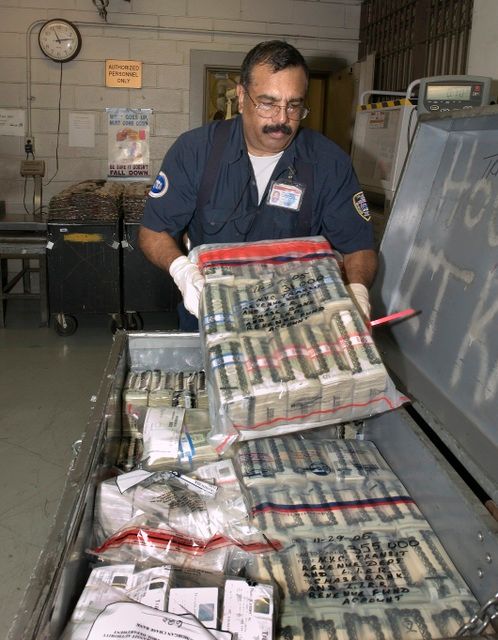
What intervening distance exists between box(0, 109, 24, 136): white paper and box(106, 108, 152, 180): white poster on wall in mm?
723

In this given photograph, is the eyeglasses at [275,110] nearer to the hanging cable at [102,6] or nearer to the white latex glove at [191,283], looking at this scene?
the white latex glove at [191,283]

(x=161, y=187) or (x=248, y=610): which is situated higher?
(x=161, y=187)

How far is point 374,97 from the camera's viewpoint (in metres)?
4.88

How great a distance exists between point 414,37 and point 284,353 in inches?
146

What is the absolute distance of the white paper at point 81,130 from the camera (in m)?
4.94

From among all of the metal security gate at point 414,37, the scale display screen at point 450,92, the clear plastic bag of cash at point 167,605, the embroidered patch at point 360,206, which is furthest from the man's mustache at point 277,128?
the metal security gate at point 414,37

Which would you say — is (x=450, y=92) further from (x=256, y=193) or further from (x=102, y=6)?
(x=102, y=6)

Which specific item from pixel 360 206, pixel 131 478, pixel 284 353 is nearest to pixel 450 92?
pixel 360 206

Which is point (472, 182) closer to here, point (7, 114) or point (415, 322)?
point (415, 322)

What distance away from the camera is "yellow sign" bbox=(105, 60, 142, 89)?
16.0 feet

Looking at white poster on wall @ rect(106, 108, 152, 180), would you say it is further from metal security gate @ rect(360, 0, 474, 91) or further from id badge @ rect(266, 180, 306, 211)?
id badge @ rect(266, 180, 306, 211)

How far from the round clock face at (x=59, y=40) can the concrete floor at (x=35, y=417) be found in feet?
6.89

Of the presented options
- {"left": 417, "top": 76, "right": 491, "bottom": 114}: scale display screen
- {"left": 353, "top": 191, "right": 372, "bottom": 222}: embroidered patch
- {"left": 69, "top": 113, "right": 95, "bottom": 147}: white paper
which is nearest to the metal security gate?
{"left": 417, "top": 76, "right": 491, "bottom": 114}: scale display screen

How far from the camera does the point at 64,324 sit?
428 cm
